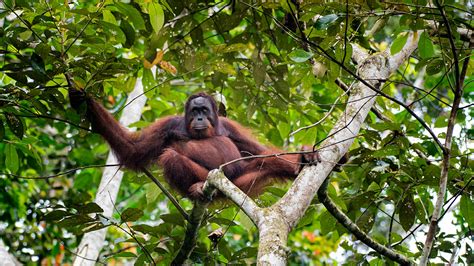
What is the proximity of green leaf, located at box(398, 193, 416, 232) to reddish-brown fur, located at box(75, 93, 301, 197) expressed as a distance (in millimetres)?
769

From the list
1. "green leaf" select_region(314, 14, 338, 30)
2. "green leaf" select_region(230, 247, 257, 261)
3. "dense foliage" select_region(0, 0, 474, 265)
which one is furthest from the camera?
"green leaf" select_region(230, 247, 257, 261)

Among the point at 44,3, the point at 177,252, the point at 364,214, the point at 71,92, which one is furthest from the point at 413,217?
the point at 44,3

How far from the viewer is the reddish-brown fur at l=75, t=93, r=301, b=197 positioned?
4.83 metres

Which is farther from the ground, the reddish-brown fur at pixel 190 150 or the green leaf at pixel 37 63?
the reddish-brown fur at pixel 190 150

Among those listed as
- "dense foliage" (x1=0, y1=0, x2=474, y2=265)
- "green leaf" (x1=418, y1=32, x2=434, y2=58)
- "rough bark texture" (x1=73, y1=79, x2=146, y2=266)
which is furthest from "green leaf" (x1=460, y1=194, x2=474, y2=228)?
"rough bark texture" (x1=73, y1=79, x2=146, y2=266)

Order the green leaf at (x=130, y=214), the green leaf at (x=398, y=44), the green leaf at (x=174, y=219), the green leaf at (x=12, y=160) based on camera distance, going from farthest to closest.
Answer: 1. the green leaf at (x=12, y=160)
2. the green leaf at (x=174, y=219)
3. the green leaf at (x=130, y=214)
4. the green leaf at (x=398, y=44)

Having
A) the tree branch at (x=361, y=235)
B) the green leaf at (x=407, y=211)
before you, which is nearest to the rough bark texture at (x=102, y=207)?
the tree branch at (x=361, y=235)

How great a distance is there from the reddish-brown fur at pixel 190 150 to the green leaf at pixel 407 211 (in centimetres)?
77

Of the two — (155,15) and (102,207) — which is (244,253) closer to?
(155,15)

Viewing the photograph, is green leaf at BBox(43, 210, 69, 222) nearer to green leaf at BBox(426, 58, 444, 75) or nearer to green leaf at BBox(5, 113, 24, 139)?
green leaf at BBox(5, 113, 24, 139)

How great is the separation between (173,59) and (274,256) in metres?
3.33

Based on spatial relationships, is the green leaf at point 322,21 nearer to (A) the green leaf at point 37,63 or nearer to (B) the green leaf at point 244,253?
(A) the green leaf at point 37,63

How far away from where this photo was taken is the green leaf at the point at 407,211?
4.48 m

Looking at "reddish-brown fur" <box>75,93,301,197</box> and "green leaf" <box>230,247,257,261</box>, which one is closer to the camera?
"green leaf" <box>230,247,257,261</box>
